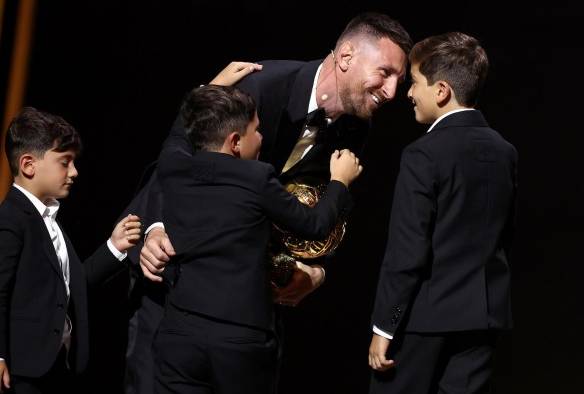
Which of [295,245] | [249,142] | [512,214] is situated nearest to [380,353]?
[295,245]

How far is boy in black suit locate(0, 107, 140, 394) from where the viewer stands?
2.21 m

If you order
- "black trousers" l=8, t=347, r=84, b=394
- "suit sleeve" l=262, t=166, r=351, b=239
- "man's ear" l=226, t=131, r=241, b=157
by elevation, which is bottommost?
"black trousers" l=8, t=347, r=84, b=394

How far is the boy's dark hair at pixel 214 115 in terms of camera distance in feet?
6.78

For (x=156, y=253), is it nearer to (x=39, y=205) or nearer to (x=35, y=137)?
(x=39, y=205)

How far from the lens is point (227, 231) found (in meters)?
1.96

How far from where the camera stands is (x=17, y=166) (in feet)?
7.70

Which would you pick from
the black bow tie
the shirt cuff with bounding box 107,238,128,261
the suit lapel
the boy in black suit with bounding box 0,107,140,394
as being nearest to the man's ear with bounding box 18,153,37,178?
the boy in black suit with bounding box 0,107,140,394

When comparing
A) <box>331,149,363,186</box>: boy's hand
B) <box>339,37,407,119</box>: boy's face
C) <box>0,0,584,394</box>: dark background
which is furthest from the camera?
<box>0,0,584,394</box>: dark background

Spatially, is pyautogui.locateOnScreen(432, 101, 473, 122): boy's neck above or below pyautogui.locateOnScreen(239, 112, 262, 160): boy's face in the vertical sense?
above

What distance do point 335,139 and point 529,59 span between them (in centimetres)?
113

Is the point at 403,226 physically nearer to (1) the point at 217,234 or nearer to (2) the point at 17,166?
(1) the point at 217,234

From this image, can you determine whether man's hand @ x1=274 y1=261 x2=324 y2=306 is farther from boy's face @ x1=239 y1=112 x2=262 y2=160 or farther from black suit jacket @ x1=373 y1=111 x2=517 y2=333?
boy's face @ x1=239 y1=112 x2=262 y2=160

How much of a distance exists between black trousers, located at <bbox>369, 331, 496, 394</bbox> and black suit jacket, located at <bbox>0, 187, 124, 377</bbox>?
82cm

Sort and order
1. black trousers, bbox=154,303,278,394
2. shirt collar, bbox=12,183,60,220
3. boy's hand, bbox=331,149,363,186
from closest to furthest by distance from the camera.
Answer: black trousers, bbox=154,303,278,394, boy's hand, bbox=331,149,363,186, shirt collar, bbox=12,183,60,220
